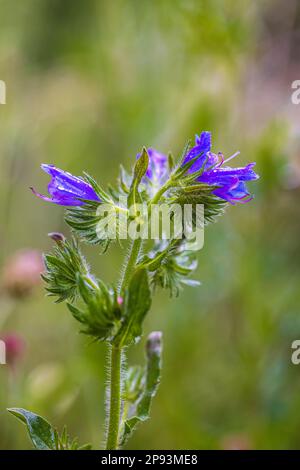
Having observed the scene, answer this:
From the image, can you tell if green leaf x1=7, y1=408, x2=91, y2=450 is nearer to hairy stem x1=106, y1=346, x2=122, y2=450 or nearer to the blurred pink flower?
hairy stem x1=106, y1=346, x2=122, y2=450

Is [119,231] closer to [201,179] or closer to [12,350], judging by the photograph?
[201,179]

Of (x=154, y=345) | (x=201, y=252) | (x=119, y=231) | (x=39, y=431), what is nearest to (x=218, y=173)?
(x=119, y=231)

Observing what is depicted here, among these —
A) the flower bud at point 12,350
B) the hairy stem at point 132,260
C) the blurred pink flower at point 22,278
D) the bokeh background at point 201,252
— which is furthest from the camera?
the bokeh background at point 201,252

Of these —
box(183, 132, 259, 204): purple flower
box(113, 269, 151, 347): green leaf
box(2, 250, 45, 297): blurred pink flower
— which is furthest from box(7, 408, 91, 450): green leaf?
box(2, 250, 45, 297): blurred pink flower

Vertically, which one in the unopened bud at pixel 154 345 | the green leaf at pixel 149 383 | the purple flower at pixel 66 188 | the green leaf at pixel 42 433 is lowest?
the green leaf at pixel 42 433

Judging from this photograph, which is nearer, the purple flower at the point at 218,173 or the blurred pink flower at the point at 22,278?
the purple flower at the point at 218,173

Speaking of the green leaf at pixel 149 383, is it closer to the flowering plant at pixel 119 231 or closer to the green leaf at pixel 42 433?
the flowering plant at pixel 119 231

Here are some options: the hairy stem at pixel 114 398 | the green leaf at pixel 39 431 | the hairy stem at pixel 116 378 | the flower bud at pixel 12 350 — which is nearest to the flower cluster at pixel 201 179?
the hairy stem at pixel 116 378
